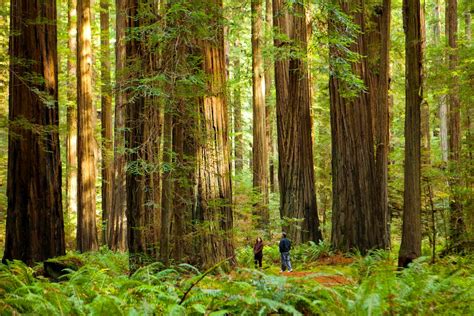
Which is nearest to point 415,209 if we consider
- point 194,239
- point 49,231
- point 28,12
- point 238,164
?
point 194,239

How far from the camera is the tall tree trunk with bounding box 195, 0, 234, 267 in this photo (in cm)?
938

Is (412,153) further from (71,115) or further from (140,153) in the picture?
(71,115)

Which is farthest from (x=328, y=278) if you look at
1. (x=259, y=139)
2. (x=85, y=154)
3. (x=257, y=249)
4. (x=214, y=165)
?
(x=259, y=139)

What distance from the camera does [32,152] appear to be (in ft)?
31.7

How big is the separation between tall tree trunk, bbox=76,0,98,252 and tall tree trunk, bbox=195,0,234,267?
28.6 ft

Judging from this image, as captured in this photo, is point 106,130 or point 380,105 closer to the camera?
point 380,105

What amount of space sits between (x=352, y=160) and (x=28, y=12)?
8.06 meters

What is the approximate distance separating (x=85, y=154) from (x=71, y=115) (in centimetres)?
591

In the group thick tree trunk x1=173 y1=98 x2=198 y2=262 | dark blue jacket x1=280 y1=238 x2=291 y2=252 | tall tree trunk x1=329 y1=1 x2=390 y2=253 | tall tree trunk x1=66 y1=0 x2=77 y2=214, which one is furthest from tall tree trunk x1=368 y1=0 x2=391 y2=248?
tall tree trunk x1=66 y1=0 x2=77 y2=214

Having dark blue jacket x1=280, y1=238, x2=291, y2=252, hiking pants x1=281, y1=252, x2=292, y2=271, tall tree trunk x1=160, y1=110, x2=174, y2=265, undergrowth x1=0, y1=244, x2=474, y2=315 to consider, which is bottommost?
hiking pants x1=281, y1=252, x2=292, y2=271

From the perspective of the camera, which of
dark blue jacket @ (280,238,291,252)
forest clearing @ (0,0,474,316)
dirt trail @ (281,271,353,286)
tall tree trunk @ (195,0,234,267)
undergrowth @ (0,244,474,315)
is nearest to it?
undergrowth @ (0,244,474,315)

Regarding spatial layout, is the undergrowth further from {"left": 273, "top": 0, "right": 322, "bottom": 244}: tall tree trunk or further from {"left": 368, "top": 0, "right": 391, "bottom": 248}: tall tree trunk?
{"left": 273, "top": 0, "right": 322, "bottom": 244}: tall tree trunk

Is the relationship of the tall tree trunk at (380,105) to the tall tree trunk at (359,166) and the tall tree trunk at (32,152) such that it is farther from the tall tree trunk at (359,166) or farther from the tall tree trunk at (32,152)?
the tall tree trunk at (32,152)

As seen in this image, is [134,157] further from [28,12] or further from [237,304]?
[237,304]
